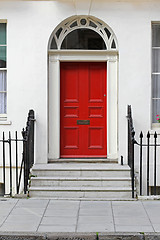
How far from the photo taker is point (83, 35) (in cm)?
934

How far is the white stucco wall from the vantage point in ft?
29.7

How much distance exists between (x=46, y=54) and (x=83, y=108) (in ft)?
5.14

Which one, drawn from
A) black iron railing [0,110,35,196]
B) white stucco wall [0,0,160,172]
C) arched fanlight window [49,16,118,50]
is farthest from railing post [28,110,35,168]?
arched fanlight window [49,16,118,50]

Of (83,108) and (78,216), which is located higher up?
(83,108)

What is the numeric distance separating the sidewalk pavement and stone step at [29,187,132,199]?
0.29m

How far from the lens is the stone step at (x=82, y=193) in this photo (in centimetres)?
804

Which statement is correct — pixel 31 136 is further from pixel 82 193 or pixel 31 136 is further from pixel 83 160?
pixel 82 193

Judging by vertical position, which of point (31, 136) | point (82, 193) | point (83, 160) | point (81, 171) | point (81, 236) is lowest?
point (81, 236)

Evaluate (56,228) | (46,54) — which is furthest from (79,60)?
(56,228)

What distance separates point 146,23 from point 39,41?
2536mm

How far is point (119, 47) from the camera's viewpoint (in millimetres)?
9031

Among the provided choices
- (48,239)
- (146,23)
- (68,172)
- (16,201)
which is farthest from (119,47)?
(48,239)

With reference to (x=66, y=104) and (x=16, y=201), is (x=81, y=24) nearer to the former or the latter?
(x=66, y=104)

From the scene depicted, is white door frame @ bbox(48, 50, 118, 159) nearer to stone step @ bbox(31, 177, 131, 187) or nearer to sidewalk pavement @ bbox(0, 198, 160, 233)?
stone step @ bbox(31, 177, 131, 187)
